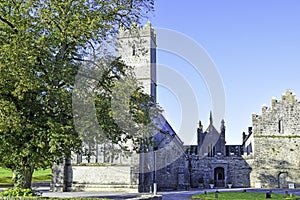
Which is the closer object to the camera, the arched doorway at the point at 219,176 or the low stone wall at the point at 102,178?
the low stone wall at the point at 102,178

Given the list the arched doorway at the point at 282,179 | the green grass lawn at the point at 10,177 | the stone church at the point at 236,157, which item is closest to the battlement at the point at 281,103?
the stone church at the point at 236,157

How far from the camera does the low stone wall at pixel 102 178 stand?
1377 inches

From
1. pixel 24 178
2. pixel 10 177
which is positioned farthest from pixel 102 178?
pixel 10 177

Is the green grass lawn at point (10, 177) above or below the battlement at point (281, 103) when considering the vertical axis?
below

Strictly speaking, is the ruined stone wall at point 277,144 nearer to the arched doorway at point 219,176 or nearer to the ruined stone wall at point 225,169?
the ruined stone wall at point 225,169

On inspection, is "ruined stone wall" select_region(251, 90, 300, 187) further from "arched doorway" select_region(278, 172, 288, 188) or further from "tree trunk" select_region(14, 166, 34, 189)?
"tree trunk" select_region(14, 166, 34, 189)

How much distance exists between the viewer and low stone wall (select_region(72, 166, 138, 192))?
115 ft

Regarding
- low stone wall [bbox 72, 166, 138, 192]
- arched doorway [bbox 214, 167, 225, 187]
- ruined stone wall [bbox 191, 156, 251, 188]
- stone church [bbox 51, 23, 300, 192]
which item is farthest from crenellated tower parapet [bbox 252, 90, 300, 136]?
low stone wall [bbox 72, 166, 138, 192]

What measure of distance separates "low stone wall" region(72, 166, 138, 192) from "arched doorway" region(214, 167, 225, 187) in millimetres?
21806

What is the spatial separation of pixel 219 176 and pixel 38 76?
42.3 m

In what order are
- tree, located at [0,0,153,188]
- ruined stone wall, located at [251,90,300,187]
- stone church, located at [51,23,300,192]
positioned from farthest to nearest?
ruined stone wall, located at [251,90,300,187] < stone church, located at [51,23,300,192] < tree, located at [0,0,153,188]

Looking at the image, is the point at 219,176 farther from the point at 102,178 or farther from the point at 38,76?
the point at 38,76

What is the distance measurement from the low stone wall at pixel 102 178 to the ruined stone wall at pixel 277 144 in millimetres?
21206

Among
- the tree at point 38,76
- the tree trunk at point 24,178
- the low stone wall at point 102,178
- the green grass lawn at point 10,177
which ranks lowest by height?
the green grass lawn at point 10,177
